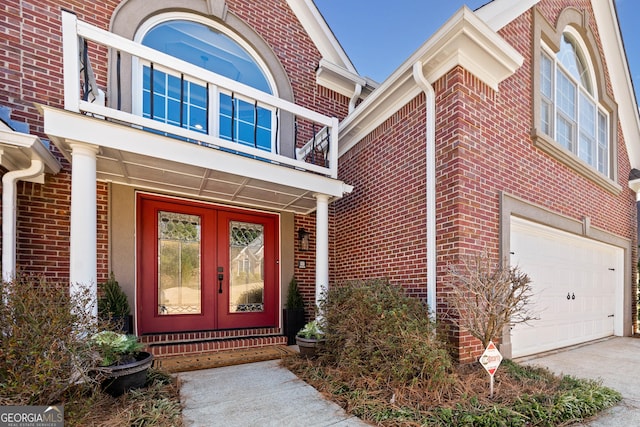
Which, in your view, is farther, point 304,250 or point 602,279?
point 602,279

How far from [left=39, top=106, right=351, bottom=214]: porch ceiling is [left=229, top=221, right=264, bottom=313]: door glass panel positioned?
542 millimetres

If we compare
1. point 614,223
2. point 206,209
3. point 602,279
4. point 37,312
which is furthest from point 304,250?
point 614,223

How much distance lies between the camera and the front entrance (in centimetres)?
514

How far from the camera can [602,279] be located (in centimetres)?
699

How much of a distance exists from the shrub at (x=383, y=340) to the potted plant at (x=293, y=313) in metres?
1.57

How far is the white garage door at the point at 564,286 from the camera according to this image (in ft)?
16.4

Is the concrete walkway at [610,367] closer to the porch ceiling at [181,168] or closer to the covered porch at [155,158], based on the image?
the covered porch at [155,158]

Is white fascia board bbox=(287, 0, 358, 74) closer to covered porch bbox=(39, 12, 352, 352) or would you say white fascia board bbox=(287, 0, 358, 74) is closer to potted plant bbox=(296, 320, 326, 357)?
covered porch bbox=(39, 12, 352, 352)

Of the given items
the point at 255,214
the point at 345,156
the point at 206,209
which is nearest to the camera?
the point at 206,209

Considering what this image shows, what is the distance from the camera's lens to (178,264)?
212 inches

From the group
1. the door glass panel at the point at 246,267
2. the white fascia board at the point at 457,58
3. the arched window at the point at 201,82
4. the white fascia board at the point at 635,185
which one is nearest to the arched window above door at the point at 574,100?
the white fascia board at the point at 635,185

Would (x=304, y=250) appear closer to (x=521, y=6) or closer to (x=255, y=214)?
(x=255, y=214)

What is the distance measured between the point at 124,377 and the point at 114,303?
5.19ft

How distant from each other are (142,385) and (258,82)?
552cm
